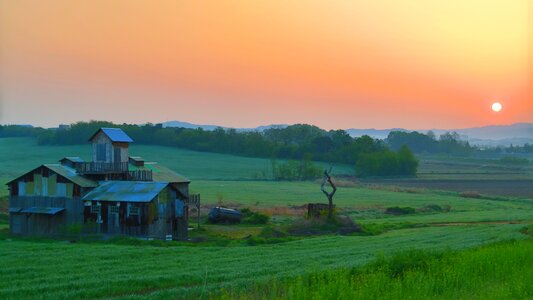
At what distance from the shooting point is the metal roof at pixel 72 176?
170 ft

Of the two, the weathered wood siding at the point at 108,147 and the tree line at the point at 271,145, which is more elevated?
the tree line at the point at 271,145

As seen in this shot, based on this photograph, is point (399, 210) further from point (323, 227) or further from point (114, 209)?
point (114, 209)

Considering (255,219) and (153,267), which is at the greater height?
(153,267)

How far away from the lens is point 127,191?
1975 inches

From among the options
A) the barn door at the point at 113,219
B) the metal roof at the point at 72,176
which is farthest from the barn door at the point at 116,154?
the barn door at the point at 113,219

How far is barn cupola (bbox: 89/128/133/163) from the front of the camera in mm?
54625

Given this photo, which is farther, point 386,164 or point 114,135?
point 386,164

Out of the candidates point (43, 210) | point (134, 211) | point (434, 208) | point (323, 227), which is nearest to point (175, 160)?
point (434, 208)

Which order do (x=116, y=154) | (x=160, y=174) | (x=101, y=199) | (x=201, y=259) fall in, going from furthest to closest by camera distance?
1. (x=160, y=174)
2. (x=116, y=154)
3. (x=101, y=199)
4. (x=201, y=259)

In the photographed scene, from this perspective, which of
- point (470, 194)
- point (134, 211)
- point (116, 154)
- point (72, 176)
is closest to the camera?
point (134, 211)

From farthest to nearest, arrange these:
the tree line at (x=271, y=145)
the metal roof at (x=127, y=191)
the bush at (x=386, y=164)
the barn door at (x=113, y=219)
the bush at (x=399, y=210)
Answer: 1. the tree line at (x=271, y=145)
2. the bush at (x=386, y=164)
3. the bush at (x=399, y=210)
4. the barn door at (x=113, y=219)
5. the metal roof at (x=127, y=191)

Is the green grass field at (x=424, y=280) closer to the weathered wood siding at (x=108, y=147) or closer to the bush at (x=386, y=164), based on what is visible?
the weathered wood siding at (x=108, y=147)

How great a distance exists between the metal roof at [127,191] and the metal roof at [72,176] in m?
0.76

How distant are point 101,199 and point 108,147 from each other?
6.26m
